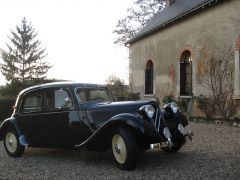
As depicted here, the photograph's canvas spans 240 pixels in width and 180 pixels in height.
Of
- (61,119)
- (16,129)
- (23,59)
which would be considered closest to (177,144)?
(61,119)

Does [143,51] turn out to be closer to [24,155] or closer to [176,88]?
[176,88]

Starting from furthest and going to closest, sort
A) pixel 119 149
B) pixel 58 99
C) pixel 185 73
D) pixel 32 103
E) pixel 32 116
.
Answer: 1. pixel 185 73
2. pixel 32 103
3. pixel 32 116
4. pixel 58 99
5. pixel 119 149

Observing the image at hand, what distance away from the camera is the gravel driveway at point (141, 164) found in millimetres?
5562

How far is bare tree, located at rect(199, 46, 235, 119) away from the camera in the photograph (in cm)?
1254

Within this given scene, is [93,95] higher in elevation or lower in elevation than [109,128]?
higher

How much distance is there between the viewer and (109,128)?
612 centimetres

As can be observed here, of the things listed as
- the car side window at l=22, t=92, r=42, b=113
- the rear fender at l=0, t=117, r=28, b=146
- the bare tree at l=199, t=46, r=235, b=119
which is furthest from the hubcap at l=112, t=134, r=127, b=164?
the bare tree at l=199, t=46, r=235, b=119

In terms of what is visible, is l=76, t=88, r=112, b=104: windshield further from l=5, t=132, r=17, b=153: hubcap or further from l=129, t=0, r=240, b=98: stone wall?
l=129, t=0, r=240, b=98: stone wall

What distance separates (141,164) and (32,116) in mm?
2692

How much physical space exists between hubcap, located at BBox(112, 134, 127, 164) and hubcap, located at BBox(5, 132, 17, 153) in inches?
109

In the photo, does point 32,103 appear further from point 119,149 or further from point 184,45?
point 184,45

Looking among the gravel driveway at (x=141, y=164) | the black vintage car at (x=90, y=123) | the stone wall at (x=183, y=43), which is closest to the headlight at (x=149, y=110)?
the black vintage car at (x=90, y=123)

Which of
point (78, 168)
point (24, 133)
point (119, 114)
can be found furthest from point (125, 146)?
point (24, 133)

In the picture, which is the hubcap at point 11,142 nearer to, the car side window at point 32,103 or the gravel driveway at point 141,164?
the gravel driveway at point 141,164
